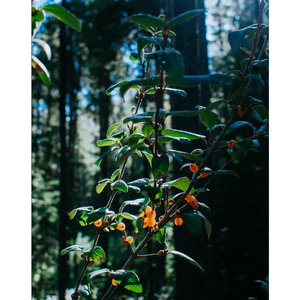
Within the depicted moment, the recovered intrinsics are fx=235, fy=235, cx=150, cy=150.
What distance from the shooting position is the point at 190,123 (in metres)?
3.23

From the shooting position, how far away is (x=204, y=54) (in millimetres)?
3703

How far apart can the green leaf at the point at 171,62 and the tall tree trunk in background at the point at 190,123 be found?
2656mm

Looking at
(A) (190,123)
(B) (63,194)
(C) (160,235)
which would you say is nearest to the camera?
(C) (160,235)

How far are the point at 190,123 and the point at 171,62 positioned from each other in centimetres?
278

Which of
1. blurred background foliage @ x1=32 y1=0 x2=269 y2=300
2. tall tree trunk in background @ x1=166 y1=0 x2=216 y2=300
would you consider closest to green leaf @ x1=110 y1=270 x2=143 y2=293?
tall tree trunk in background @ x1=166 y1=0 x2=216 y2=300

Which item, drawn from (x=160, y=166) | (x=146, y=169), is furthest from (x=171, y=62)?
(x=146, y=169)

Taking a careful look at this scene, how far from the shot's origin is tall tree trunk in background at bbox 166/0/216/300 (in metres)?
3.21

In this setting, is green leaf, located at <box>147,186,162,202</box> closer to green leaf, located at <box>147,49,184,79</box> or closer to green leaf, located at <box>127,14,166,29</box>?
green leaf, located at <box>147,49,184,79</box>

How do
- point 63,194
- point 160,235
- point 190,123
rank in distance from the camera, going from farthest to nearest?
point 63,194
point 190,123
point 160,235

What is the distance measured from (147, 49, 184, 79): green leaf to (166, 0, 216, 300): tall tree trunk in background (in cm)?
266

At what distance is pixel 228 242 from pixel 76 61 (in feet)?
25.0

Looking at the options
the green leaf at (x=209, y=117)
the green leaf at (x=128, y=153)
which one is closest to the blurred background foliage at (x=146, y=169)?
the green leaf at (x=209, y=117)

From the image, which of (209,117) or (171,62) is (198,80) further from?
(209,117)
